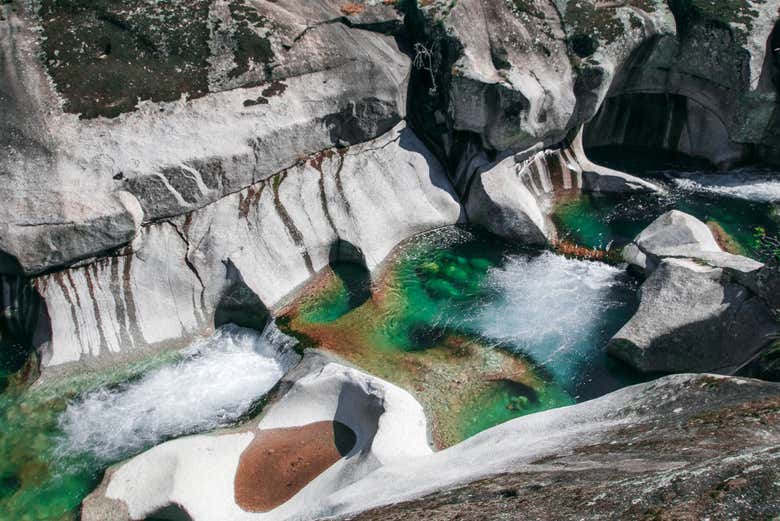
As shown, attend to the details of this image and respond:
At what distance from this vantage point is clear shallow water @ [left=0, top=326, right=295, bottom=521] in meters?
14.7

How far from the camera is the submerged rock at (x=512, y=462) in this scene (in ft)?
24.7

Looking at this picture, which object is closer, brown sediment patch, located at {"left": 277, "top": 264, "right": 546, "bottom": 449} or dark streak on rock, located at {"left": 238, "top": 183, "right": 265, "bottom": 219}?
brown sediment patch, located at {"left": 277, "top": 264, "right": 546, "bottom": 449}

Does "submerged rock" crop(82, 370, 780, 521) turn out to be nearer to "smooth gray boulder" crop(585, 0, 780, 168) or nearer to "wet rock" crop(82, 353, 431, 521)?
"wet rock" crop(82, 353, 431, 521)

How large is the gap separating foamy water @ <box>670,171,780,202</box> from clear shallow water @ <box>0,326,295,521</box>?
1614cm

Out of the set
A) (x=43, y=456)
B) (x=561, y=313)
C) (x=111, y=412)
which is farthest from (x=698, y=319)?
A: (x=43, y=456)

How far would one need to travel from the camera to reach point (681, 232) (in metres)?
19.9

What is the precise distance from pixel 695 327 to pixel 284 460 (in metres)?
10.2

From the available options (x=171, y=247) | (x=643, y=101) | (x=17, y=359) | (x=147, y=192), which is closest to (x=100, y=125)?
(x=147, y=192)

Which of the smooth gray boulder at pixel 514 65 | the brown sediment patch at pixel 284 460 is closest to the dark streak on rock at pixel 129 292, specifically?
the brown sediment patch at pixel 284 460

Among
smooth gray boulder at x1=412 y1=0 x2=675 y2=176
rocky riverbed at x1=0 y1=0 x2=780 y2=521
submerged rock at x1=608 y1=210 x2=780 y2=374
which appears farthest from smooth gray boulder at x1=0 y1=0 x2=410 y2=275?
submerged rock at x1=608 y1=210 x2=780 y2=374

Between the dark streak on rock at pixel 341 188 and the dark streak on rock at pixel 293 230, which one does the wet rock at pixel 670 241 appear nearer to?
the dark streak on rock at pixel 341 188

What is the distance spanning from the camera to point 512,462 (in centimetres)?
1066

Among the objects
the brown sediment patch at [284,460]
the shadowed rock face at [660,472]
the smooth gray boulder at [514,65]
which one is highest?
the smooth gray boulder at [514,65]

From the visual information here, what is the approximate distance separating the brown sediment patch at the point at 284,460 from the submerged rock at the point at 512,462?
7.5 inches
